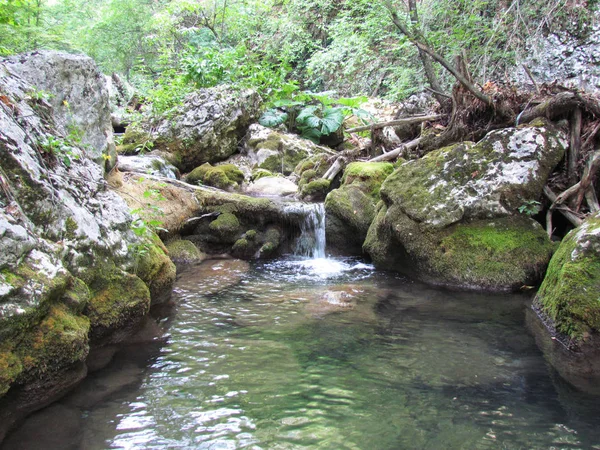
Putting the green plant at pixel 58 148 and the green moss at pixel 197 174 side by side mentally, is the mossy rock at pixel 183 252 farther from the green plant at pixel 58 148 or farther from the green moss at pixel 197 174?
the green moss at pixel 197 174

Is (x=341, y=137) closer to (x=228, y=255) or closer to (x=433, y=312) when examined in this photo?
(x=228, y=255)

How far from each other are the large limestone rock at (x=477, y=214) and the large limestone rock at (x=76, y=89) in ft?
15.4

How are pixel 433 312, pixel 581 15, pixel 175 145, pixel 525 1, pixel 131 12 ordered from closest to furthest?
1. pixel 433 312
2. pixel 581 15
3. pixel 525 1
4. pixel 175 145
5. pixel 131 12

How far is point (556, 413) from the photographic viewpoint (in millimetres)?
2859

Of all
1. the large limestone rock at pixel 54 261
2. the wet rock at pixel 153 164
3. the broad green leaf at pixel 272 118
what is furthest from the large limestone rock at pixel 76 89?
the broad green leaf at pixel 272 118

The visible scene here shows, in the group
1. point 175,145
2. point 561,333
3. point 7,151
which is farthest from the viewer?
point 175,145

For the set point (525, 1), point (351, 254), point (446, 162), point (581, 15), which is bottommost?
point (351, 254)

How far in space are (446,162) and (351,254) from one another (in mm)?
2648

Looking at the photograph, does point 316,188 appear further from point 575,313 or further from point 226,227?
point 575,313

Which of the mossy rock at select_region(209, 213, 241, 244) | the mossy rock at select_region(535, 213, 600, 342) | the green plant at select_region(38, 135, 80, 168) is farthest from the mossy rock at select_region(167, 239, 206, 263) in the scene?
the mossy rock at select_region(535, 213, 600, 342)

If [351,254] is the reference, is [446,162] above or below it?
above

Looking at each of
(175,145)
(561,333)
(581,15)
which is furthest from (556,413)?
(175,145)

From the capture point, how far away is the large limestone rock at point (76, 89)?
576 centimetres

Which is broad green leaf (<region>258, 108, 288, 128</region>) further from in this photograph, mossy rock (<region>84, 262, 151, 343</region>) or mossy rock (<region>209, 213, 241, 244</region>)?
mossy rock (<region>84, 262, 151, 343</region>)
